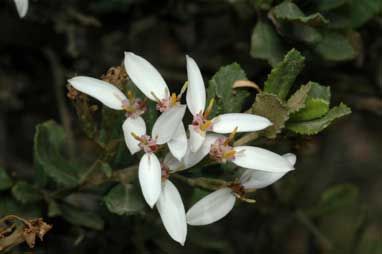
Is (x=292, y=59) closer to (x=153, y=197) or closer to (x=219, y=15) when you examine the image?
(x=153, y=197)

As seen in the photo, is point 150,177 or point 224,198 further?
point 224,198

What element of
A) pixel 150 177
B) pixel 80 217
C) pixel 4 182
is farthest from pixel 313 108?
pixel 4 182

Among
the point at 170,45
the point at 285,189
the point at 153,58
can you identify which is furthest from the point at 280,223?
the point at 170,45

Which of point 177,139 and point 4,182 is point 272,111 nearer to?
point 177,139

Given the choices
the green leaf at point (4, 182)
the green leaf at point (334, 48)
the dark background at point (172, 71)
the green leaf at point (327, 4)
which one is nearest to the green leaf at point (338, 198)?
the dark background at point (172, 71)

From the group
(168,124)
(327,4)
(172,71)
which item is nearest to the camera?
(168,124)

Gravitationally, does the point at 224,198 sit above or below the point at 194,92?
below
